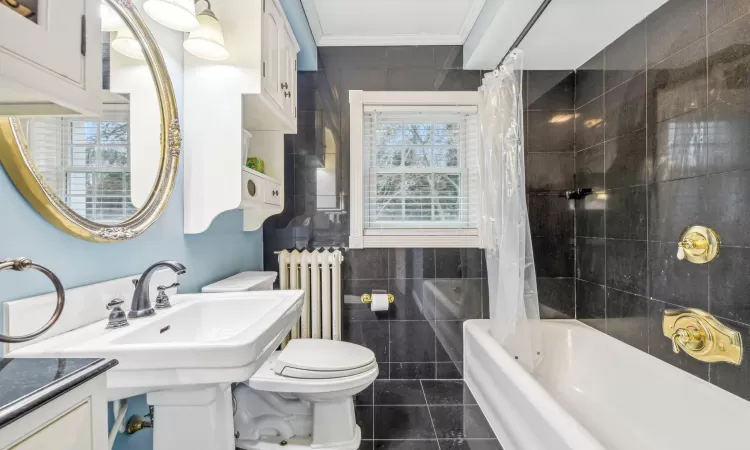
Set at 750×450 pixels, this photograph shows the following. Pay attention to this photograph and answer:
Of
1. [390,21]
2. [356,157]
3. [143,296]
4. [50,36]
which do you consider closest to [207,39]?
[50,36]

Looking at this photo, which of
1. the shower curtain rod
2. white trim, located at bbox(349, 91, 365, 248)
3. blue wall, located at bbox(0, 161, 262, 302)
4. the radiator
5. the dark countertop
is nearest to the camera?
the dark countertop

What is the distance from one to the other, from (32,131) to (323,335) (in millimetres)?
1680

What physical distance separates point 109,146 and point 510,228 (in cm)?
175

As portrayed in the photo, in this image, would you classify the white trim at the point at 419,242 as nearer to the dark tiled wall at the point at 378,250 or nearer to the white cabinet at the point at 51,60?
the dark tiled wall at the point at 378,250

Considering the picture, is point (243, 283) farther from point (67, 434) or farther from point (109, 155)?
point (67, 434)

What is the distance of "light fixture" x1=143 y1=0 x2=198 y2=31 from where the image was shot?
112 centimetres

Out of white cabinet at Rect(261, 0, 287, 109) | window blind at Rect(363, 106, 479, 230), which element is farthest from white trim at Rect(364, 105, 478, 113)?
white cabinet at Rect(261, 0, 287, 109)

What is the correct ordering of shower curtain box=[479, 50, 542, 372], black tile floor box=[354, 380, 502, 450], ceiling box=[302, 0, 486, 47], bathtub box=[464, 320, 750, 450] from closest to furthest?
A: bathtub box=[464, 320, 750, 450], black tile floor box=[354, 380, 502, 450], shower curtain box=[479, 50, 542, 372], ceiling box=[302, 0, 486, 47]

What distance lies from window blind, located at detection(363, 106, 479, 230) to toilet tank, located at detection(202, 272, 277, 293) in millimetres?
803

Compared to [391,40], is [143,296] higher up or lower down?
lower down

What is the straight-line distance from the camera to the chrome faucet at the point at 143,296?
1028 mm

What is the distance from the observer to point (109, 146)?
1.01m

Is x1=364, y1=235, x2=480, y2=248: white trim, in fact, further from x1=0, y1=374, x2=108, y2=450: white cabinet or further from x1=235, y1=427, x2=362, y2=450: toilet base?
x1=0, y1=374, x2=108, y2=450: white cabinet

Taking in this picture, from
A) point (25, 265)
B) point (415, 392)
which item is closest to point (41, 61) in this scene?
point (25, 265)
